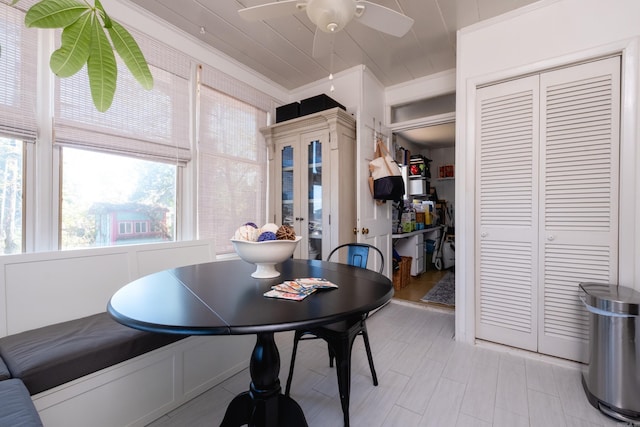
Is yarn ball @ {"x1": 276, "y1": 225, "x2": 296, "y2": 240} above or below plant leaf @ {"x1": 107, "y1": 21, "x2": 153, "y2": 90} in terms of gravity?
below

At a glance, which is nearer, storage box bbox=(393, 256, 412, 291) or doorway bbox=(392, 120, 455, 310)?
doorway bbox=(392, 120, 455, 310)

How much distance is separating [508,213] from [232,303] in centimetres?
226

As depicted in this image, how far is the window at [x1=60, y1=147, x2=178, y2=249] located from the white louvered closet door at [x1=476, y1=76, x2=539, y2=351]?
2710mm

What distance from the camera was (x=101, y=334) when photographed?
1401 mm

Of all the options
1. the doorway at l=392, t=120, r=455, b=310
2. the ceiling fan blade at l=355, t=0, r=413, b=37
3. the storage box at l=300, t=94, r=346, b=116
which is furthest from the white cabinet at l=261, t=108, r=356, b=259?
the ceiling fan blade at l=355, t=0, r=413, b=37

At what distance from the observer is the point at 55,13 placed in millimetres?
531

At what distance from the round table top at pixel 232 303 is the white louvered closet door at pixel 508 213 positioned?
1.46 meters

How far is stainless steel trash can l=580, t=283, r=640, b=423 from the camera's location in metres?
1.46

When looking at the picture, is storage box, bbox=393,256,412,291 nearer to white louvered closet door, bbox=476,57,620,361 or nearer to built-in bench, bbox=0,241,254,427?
white louvered closet door, bbox=476,57,620,361

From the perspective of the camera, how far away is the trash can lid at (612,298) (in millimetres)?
1491

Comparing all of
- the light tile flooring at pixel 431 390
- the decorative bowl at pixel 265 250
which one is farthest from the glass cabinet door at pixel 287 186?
the decorative bowl at pixel 265 250

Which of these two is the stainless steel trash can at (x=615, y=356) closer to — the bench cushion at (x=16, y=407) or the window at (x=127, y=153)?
the bench cushion at (x=16, y=407)

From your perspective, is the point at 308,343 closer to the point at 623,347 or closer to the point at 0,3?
the point at 623,347

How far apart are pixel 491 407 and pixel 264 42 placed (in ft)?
10.6
